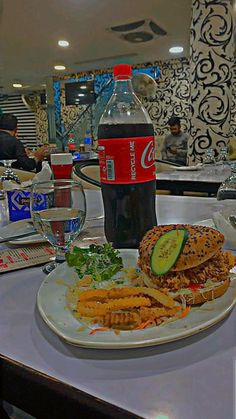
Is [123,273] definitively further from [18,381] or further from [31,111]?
[31,111]

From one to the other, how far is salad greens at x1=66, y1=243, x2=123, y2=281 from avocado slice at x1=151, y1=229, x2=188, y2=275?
77 millimetres

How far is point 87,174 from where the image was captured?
230cm

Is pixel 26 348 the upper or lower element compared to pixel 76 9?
lower

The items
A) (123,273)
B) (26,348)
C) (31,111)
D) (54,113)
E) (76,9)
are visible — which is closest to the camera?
(26,348)

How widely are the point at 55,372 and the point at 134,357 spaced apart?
78mm

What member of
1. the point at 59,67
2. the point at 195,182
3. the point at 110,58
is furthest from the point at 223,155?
the point at 59,67

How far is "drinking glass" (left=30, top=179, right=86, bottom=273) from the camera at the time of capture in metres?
0.62

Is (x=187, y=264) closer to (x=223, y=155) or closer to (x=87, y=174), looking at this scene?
(x=87, y=174)

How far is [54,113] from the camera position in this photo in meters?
8.56

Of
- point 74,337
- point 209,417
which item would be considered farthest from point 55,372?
point 209,417

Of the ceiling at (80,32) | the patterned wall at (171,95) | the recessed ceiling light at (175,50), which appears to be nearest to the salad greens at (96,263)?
the ceiling at (80,32)

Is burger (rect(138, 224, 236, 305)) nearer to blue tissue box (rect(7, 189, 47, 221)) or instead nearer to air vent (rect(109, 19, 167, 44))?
blue tissue box (rect(7, 189, 47, 221))

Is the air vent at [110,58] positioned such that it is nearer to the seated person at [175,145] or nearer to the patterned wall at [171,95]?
the patterned wall at [171,95]

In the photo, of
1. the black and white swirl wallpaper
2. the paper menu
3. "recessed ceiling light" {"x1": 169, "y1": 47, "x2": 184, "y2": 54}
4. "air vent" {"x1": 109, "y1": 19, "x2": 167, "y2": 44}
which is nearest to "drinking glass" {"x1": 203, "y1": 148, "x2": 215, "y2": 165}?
the black and white swirl wallpaper
